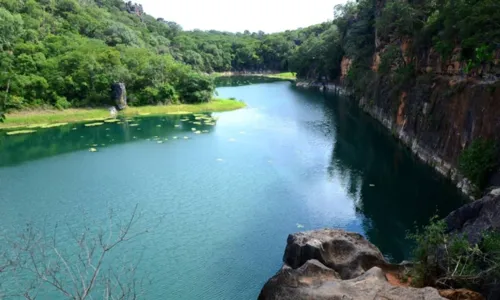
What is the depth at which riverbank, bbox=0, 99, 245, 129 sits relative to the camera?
44.8 metres

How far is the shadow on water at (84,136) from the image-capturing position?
3512cm

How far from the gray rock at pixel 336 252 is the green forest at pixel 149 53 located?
15.8 meters

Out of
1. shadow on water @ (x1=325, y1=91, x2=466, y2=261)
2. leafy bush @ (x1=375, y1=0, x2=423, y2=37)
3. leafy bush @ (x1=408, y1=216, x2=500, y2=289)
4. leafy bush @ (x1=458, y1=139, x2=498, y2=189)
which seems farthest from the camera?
leafy bush @ (x1=375, y1=0, x2=423, y2=37)

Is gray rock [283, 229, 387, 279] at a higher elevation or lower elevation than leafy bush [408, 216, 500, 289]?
lower

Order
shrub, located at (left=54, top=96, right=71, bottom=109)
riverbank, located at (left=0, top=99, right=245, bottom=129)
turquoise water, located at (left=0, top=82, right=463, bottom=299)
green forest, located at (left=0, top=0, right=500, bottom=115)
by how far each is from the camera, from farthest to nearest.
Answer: shrub, located at (left=54, top=96, right=71, bottom=109)
riverbank, located at (left=0, top=99, right=245, bottom=129)
green forest, located at (left=0, top=0, right=500, bottom=115)
turquoise water, located at (left=0, top=82, right=463, bottom=299)

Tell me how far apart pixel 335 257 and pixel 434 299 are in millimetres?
5125

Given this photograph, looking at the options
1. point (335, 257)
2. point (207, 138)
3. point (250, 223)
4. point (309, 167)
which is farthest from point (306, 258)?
point (207, 138)

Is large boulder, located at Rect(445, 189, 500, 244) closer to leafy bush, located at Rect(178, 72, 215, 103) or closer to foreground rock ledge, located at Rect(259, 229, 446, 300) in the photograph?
foreground rock ledge, located at Rect(259, 229, 446, 300)

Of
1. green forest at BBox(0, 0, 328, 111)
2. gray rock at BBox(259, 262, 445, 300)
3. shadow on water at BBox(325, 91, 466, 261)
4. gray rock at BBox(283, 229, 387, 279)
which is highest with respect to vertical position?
green forest at BBox(0, 0, 328, 111)

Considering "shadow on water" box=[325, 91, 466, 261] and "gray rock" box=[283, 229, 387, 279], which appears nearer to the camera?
"gray rock" box=[283, 229, 387, 279]

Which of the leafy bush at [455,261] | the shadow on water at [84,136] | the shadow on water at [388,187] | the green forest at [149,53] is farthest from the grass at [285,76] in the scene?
the leafy bush at [455,261]

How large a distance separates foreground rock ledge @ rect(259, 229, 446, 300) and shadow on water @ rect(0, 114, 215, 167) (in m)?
25.9

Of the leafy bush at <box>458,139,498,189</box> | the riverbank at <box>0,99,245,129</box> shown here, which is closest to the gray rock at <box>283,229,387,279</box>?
the leafy bush at <box>458,139,498,189</box>

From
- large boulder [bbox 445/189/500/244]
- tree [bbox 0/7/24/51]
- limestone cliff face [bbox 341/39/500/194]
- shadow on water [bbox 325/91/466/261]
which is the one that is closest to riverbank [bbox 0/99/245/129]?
tree [bbox 0/7/24/51]
